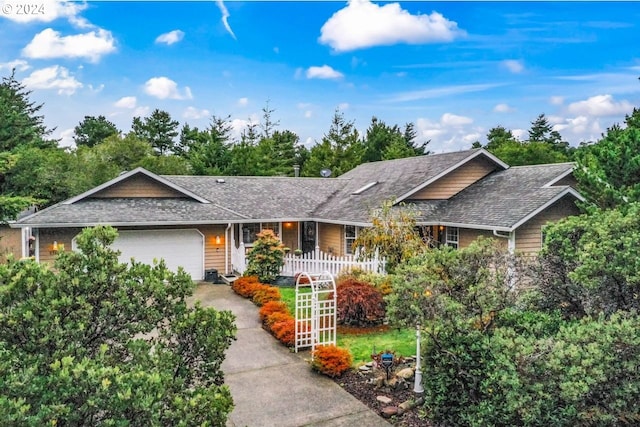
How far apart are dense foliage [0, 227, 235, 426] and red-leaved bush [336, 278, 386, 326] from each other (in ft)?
23.8

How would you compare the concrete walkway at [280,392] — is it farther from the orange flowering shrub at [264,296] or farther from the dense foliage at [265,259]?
the dense foliage at [265,259]

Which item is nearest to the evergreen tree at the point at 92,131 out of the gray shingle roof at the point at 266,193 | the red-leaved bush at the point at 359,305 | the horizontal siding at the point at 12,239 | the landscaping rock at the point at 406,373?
the horizontal siding at the point at 12,239

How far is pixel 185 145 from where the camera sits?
5691cm

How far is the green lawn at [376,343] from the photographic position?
9852 millimetres

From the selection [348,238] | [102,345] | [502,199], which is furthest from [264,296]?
[102,345]

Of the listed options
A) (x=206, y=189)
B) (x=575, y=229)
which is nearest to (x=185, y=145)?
(x=206, y=189)

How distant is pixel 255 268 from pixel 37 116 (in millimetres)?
38403

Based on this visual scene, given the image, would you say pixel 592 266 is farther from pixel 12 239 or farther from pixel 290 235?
pixel 12 239

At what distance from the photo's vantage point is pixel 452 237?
1797 centimetres

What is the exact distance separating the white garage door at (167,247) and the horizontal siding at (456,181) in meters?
9.62

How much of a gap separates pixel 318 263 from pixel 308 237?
205 inches

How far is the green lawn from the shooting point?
985 cm

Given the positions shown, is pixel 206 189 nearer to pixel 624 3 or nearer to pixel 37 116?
pixel 624 3

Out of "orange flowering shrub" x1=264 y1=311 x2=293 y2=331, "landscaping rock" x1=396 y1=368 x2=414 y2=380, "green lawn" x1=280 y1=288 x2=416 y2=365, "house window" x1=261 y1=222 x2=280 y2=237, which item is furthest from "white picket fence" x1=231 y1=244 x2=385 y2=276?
"landscaping rock" x1=396 y1=368 x2=414 y2=380
